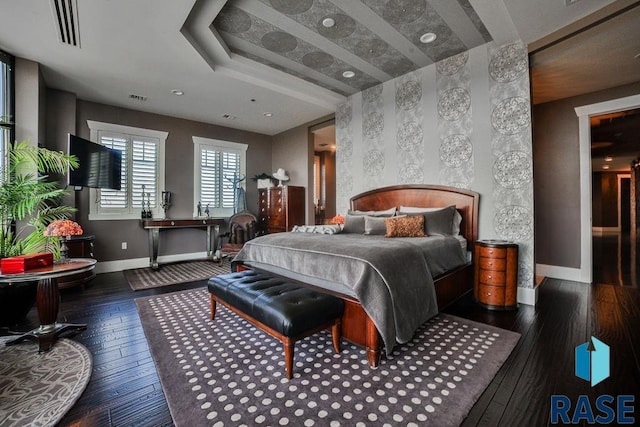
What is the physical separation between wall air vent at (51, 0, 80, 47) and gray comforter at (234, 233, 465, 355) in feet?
9.80

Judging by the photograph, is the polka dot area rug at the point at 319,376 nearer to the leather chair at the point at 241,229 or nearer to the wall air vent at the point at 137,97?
the leather chair at the point at 241,229

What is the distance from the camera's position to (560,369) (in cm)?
182

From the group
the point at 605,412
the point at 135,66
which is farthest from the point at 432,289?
the point at 135,66

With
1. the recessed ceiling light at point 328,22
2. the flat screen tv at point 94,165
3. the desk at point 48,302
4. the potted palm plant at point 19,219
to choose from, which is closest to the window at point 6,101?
the flat screen tv at point 94,165

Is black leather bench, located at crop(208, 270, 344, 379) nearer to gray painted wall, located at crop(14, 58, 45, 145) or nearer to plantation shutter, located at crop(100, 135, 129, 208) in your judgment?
gray painted wall, located at crop(14, 58, 45, 145)

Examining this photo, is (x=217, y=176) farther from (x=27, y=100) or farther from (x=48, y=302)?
(x=48, y=302)

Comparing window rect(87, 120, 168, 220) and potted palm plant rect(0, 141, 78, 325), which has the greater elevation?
window rect(87, 120, 168, 220)

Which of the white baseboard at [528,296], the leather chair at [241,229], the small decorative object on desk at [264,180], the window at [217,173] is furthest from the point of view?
the small decorative object on desk at [264,180]

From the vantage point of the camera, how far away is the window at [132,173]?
4.95 meters

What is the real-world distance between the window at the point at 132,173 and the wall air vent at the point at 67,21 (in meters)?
2.24

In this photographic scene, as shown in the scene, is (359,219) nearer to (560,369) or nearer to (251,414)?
(560,369)

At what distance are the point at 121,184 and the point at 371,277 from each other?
5.26m

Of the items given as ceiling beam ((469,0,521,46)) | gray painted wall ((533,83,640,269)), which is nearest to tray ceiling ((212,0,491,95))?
ceiling beam ((469,0,521,46))

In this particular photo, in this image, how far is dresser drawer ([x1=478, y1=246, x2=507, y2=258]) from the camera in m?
2.97
